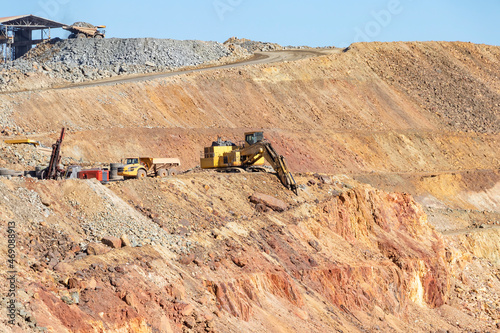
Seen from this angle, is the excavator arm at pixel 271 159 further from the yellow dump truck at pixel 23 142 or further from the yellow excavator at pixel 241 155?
the yellow dump truck at pixel 23 142

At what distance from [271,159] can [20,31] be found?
160 feet

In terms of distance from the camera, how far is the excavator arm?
38.9 meters

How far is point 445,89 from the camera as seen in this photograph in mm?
81250

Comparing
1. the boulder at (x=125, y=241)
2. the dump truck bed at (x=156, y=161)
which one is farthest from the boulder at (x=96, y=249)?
the dump truck bed at (x=156, y=161)

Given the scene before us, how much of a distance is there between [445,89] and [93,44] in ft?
124

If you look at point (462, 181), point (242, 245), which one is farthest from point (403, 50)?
point (242, 245)

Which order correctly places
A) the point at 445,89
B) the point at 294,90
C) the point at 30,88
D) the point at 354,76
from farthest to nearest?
the point at 445,89 → the point at 354,76 → the point at 294,90 → the point at 30,88

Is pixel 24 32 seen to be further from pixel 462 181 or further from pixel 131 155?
pixel 462 181

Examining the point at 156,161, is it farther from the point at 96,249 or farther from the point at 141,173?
the point at 96,249

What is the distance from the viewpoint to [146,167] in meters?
39.8

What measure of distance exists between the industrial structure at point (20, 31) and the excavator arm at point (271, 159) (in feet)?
143

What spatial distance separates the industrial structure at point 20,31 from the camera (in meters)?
76.9

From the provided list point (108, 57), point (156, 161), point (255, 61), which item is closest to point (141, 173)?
point (156, 161)

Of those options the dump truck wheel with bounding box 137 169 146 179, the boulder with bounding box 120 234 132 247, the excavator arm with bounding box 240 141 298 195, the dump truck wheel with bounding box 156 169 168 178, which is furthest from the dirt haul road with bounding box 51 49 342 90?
the boulder with bounding box 120 234 132 247
